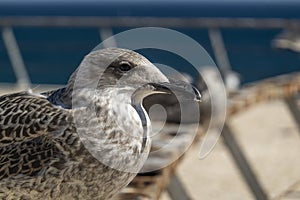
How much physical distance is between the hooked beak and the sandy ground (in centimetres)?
264

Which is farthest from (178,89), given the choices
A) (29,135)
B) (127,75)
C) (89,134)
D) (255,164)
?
(255,164)

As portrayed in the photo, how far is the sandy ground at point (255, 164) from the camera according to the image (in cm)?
711

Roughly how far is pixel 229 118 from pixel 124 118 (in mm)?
2665

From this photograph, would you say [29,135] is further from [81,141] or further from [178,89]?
[178,89]

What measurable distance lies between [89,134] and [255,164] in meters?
5.36

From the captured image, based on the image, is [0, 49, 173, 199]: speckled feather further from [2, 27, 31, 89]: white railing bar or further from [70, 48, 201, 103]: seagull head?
[2, 27, 31, 89]: white railing bar

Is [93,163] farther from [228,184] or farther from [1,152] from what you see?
[228,184]

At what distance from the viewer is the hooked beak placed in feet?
10.3

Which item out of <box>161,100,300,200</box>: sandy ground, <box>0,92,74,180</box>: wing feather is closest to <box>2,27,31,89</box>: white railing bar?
<box>161,100,300,200</box>: sandy ground

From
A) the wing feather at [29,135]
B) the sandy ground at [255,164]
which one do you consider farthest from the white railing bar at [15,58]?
the wing feather at [29,135]

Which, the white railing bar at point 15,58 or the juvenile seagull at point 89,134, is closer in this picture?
the juvenile seagull at point 89,134

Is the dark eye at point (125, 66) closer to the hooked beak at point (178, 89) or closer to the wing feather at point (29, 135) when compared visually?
the hooked beak at point (178, 89)

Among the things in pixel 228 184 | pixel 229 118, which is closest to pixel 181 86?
pixel 229 118

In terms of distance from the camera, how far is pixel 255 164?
8391mm
